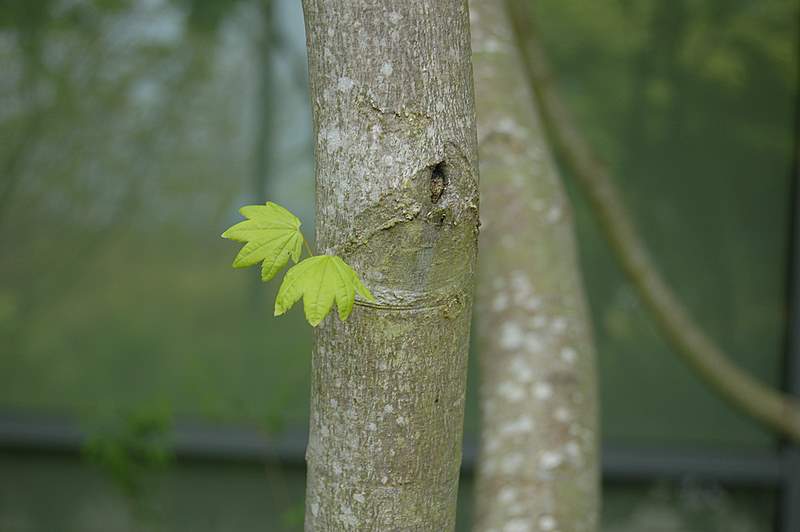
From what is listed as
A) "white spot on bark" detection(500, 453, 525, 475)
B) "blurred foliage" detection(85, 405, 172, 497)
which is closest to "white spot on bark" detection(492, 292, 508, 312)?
"white spot on bark" detection(500, 453, 525, 475)

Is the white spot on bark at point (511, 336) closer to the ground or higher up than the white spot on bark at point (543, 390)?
higher up

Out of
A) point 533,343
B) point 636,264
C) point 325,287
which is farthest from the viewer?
point 636,264

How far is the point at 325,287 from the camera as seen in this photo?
0.71 meters

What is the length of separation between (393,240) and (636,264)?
1927mm

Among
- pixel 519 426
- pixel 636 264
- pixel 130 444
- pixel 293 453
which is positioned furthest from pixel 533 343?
pixel 293 453

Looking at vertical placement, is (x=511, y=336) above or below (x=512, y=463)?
above

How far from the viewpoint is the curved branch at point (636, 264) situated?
8.39 ft

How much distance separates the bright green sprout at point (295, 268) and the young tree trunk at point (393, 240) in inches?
1.2

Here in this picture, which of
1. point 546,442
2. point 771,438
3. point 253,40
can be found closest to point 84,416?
point 253,40

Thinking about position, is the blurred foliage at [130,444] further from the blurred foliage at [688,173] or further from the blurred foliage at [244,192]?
the blurred foliage at [688,173]

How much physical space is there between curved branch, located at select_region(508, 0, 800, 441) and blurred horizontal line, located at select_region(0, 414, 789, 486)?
1.96ft

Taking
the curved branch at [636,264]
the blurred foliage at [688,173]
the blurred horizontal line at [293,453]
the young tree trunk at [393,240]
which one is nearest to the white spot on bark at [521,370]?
the young tree trunk at [393,240]

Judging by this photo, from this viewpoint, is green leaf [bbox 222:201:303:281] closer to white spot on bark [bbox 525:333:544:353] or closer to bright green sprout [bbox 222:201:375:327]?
bright green sprout [bbox 222:201:375:327]

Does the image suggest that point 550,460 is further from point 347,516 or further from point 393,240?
point 393,240
